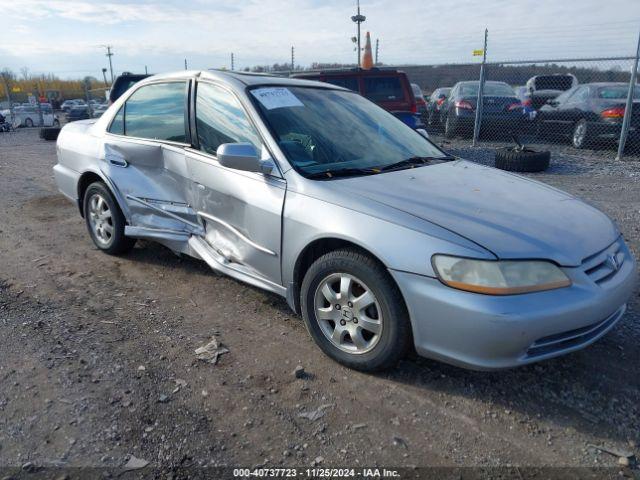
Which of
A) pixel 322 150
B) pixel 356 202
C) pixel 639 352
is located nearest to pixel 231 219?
pixel 322 150

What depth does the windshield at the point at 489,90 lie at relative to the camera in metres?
12.1

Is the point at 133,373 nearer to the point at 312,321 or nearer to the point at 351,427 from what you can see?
the point at 312,321

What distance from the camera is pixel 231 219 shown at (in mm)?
3357

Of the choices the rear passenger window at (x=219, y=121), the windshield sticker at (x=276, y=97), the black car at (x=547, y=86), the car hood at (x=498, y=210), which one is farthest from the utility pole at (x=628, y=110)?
the rear passenger window at (x=219, y=121)

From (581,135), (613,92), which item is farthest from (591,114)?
(613,92)

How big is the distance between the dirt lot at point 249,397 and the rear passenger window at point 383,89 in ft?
21.5

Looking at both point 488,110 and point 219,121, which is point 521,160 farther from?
point 219,121

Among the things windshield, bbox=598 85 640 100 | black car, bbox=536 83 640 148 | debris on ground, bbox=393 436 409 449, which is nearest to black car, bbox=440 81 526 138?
black car, bbox=536 83 640 148

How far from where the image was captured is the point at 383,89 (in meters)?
9.54

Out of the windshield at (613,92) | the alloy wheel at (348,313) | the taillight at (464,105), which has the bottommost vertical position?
the alloy wheel at (348,313)

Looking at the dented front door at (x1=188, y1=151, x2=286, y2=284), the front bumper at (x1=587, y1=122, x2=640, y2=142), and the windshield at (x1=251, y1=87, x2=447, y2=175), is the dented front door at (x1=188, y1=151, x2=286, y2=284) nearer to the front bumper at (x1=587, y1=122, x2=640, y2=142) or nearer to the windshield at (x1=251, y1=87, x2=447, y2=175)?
the windshield at (x1=251, y1=87, x2=447, y2=175)

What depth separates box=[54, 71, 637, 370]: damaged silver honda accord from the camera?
2.37m

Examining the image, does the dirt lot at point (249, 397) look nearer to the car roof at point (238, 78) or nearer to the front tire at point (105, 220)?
the front tire at point (105, 220)

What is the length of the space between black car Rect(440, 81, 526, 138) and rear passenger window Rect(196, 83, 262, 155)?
9.27 metres
